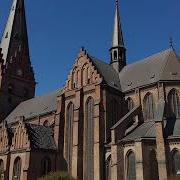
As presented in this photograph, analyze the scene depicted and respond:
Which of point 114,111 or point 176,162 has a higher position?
point 114,111

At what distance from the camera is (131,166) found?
122 ft

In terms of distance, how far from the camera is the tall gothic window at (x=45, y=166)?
43259 mm

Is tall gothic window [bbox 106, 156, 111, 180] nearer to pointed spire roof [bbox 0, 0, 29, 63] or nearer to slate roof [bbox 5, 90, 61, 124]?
slate roof [bbox 5, 90, 61, 124]

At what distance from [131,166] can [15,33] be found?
45745 millimetres

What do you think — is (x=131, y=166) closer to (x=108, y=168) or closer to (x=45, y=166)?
(x=108, y=168)

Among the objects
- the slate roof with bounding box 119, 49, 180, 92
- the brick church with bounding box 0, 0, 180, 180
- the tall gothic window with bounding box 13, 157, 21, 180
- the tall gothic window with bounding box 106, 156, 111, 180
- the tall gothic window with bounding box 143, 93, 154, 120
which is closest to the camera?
the brick church with bounding box 0, 0, 180, 180

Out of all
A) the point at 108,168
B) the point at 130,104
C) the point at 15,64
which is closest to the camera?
the point at 108,168

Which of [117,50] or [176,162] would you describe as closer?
[176,162]

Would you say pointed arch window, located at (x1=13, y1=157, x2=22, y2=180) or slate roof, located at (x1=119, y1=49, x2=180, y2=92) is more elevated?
slate roof, located at (x1=119, y1=49, x2=180, y2=92)

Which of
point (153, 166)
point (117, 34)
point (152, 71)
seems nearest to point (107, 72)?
point (152, 71)

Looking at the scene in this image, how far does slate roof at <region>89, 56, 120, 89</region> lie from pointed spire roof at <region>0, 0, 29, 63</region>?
26.2m

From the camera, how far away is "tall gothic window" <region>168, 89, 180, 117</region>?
138 feet

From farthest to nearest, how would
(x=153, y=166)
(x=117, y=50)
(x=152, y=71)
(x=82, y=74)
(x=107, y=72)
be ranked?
1. (x=117, y=50)
2. (x=107, y=72)
3. (x=82, y=74)
4. (x=152, y=71)
5. (x=153, y=166)

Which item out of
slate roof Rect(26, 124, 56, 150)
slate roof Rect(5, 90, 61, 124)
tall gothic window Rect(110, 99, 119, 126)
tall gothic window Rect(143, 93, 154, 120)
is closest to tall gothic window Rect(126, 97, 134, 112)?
tall gothic window Rect(110, 99, 119, 126)
